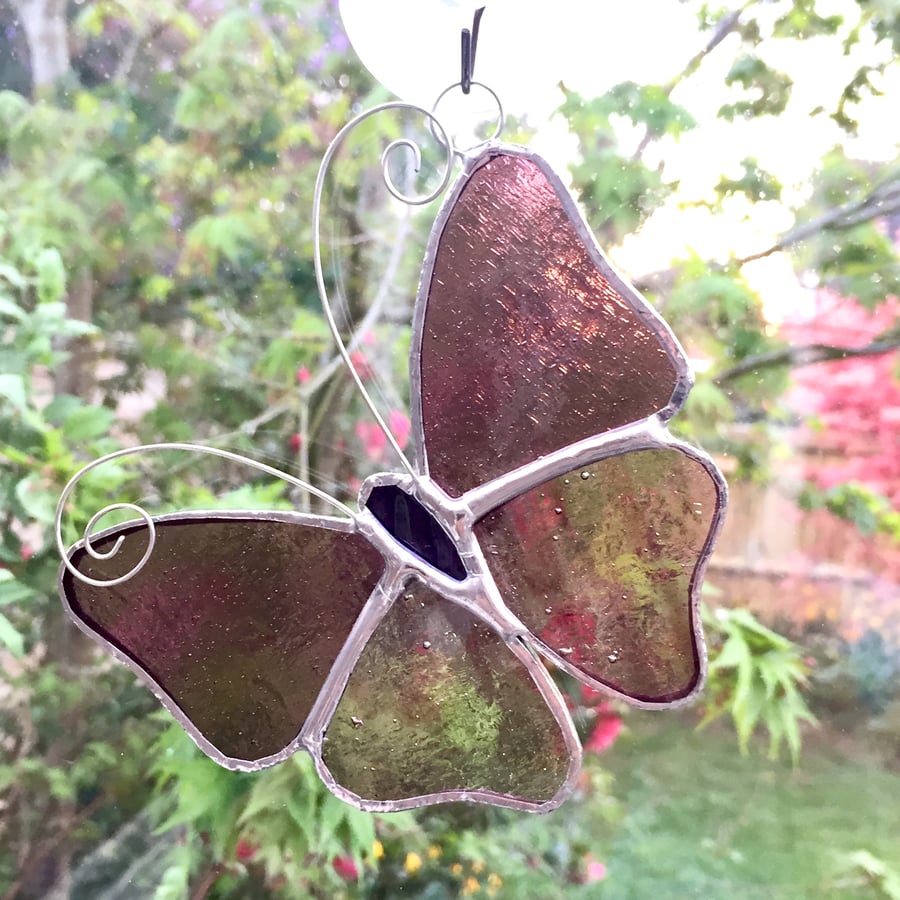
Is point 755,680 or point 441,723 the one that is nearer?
point 441,723

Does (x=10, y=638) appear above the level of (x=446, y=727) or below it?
above

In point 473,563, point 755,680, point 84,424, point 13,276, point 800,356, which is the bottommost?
point 755,680

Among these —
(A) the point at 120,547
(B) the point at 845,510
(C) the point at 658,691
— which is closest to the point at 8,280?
(A) the point at 120,547

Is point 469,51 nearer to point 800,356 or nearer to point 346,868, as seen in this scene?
point 800,356

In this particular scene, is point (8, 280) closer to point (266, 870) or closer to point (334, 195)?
point (334, 195)

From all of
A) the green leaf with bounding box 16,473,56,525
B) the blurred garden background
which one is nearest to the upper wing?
the blurred garden background

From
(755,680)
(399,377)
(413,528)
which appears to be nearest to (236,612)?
(413,528)
